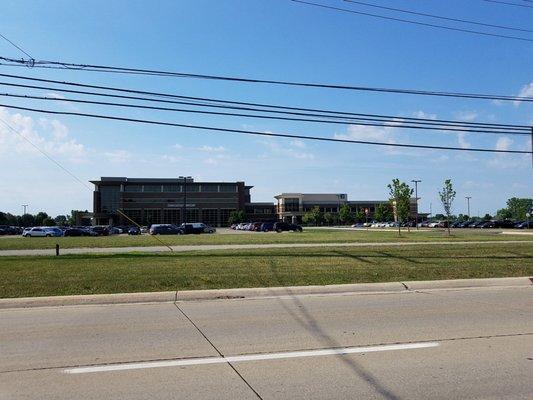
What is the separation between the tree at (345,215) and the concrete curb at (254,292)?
135 meters

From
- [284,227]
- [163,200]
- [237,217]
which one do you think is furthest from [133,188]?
[284,227]

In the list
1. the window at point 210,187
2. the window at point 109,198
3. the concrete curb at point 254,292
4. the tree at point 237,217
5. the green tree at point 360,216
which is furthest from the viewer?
the green tree at point 360,216

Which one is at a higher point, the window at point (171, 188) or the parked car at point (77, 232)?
the window at point (171, 188)

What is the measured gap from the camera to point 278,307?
10.4m

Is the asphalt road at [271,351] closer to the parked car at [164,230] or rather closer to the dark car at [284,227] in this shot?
the parked car at [164,230]

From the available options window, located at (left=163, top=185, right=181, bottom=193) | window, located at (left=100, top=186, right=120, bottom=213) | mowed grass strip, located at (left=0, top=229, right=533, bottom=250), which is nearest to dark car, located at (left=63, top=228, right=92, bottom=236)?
mowed grass strip, located at (left=0, top=229, right=533, bottom=250)

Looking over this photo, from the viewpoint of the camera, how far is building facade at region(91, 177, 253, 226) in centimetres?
14112

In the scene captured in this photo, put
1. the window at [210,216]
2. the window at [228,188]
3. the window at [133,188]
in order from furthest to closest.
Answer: the window at [228,188]
the window at [210,216]
the window at [133,188]

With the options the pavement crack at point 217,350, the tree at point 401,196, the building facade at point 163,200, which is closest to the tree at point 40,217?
the building facade at point 163,200

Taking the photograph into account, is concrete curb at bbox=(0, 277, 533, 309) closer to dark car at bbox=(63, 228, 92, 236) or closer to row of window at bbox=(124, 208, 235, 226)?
dark car at bbox=(63, 228, 92, 236)

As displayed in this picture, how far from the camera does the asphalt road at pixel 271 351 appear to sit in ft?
17.6

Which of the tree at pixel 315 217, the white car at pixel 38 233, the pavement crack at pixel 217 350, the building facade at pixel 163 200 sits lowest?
the pavement crack at pixel 217 350

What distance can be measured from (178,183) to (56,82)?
132 metres

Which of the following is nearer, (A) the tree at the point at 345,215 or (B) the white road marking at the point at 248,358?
(B) the white road marking at the point at 248,358
